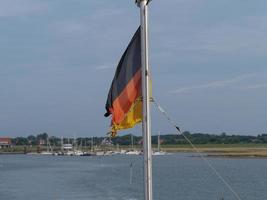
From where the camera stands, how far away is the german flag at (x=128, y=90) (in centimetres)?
896

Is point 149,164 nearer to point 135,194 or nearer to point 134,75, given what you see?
point 134,75

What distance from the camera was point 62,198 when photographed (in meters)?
57.0

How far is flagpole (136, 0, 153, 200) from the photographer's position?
8203mm

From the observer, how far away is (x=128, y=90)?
9.07 m

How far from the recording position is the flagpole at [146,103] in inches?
323

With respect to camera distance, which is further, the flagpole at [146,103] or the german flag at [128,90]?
the german flag at [128,90]

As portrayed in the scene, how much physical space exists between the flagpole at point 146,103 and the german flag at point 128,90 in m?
0.42

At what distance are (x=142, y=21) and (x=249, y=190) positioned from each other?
67682 mm

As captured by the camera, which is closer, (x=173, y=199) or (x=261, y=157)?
(x=173, y=199)

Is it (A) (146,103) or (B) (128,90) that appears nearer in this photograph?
(A) (146,103)

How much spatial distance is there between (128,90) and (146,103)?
73 cm

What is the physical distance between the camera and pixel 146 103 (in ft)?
27.6

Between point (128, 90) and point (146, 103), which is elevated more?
point (128, 90)

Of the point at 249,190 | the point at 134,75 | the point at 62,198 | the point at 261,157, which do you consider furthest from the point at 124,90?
the point at 261,157
